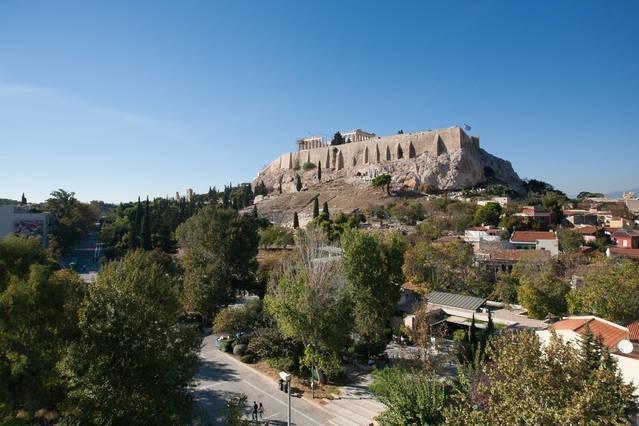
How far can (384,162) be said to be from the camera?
8775 cm

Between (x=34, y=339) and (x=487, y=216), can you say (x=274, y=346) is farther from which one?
(x=487, y=216)

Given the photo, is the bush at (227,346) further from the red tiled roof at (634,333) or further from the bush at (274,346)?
the red tiled roof at (634,333)

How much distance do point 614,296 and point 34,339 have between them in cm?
2311

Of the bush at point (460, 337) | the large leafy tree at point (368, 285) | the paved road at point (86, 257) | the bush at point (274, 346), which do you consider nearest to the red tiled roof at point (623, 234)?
the bush at point (460, 337)

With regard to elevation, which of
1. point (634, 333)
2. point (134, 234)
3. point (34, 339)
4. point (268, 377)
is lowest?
point (268, 377)

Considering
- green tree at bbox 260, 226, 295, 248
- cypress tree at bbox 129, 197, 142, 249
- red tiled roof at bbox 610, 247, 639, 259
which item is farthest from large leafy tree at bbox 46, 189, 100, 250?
red tiled roof at bbox 610, 247, 639, 259

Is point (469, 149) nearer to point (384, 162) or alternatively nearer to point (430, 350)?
point (384, 162)

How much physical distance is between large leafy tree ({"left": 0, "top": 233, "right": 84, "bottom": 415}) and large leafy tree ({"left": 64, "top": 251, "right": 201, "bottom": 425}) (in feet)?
2.98

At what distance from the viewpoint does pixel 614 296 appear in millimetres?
19438

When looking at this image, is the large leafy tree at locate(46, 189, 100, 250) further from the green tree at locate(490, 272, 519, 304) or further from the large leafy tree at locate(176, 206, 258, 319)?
the green tree at locate(490, 272, 519, 304)

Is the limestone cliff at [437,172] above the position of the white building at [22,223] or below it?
above

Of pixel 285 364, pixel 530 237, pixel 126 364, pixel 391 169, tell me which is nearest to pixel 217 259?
pixel 285 364

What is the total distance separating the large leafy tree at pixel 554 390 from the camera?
6.66 m

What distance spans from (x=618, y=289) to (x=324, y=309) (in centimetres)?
1435
